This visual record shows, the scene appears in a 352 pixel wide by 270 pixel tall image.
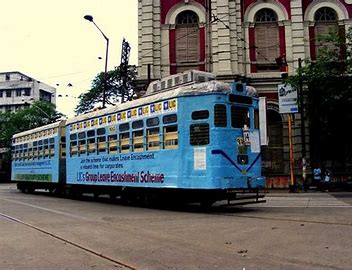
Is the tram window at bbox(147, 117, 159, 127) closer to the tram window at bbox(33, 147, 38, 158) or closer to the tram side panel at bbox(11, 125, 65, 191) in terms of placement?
the tram side panel at bbox(11, 125, 65, 191)

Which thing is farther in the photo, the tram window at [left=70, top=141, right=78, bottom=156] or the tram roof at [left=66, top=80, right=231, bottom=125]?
the tram window at [left=70, top=141, right=78, bottom=156]

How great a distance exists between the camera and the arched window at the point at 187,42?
32.3 meters

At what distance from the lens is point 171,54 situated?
32469 millimetres

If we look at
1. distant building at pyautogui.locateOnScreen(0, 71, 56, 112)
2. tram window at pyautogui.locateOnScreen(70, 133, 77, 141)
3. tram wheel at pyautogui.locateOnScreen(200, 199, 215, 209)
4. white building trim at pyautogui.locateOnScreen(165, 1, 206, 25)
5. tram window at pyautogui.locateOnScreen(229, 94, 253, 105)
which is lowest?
tram wheel at pyautogui.locateOnScreen(200, 199, 215, 209)

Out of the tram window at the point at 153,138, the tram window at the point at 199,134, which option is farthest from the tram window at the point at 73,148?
the tram window at the point at 199,134

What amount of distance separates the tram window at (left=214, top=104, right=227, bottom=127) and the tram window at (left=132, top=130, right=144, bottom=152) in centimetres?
310

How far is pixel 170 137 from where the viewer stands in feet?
49.2

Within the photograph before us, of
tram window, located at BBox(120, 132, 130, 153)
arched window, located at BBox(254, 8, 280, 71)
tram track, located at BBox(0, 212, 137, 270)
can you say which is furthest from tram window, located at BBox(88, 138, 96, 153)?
arched window, located at BBox(254, 8, 280, 71)

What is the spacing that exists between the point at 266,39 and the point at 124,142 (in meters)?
17.9

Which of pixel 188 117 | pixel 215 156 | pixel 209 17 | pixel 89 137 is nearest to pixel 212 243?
pixel 215 156

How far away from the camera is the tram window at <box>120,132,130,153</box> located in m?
16.9

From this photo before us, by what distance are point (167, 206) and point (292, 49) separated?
18401 millimetres

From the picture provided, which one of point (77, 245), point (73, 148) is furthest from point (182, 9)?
point (77, 245)

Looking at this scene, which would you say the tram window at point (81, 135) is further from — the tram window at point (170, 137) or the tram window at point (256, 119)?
the tram window at point (256, 119)
